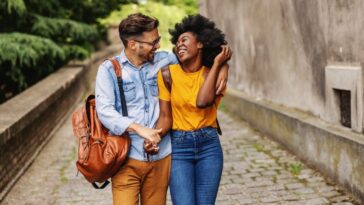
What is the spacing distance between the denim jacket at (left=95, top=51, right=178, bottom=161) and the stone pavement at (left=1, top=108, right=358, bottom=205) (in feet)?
7.91

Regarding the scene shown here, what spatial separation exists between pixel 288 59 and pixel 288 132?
1147 millimetres

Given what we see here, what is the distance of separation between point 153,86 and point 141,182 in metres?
0.62

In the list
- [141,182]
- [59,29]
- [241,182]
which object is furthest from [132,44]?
[59,29]

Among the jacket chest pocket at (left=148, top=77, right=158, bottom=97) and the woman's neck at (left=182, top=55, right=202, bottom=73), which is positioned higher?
the woman's neck at (left=182, top=55, right=202, bottom=73)

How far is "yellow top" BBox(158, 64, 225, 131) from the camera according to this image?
3.32 metres

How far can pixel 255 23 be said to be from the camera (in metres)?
9.48

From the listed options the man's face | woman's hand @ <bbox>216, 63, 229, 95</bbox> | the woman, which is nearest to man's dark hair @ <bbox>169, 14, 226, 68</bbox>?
the woman

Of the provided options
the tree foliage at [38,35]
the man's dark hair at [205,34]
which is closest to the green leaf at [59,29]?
the tree foliage at [38,35]

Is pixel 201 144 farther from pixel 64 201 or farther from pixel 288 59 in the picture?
pixel 288 59

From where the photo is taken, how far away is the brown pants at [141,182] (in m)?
3.26

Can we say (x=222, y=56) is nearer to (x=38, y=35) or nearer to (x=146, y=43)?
(x=146, y=43)

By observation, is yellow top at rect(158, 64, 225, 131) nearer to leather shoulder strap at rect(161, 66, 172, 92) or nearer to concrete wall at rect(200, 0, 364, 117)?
leather shoulder strap at rect(161, 66, 172, 92)

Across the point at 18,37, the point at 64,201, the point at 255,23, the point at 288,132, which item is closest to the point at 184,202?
the point at 64,201

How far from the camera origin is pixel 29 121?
7.13m
